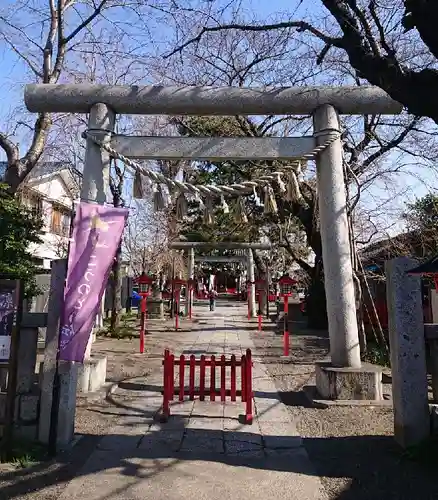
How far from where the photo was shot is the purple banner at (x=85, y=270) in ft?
15.8

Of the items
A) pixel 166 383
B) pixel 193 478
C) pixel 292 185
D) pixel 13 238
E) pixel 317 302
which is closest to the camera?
pixel 193 478

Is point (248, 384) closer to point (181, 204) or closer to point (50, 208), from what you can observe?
point (181, 204)

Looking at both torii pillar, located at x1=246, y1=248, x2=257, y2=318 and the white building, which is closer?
the white building

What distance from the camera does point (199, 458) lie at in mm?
4746

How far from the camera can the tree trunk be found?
18.4m

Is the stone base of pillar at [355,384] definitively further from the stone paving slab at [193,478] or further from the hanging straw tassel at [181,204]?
the hanging straw tassel at [181,204]

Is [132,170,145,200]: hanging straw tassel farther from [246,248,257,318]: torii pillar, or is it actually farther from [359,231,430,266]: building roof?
[246,248,257,318]: torii pillar

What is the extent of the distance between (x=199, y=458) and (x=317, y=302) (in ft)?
48.3

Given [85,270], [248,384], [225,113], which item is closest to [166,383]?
[248,384]

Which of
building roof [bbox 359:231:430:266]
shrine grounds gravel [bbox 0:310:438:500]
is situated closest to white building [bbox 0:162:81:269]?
building roof [bbox 359:231:430:266]

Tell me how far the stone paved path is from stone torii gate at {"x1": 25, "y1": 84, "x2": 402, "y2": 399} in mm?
2478

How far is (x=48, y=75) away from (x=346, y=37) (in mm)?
8501

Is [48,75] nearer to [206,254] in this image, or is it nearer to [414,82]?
[414,82]

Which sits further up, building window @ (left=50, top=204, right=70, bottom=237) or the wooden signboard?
building window @ (left=50, top=204, right=70, bottom=237)
